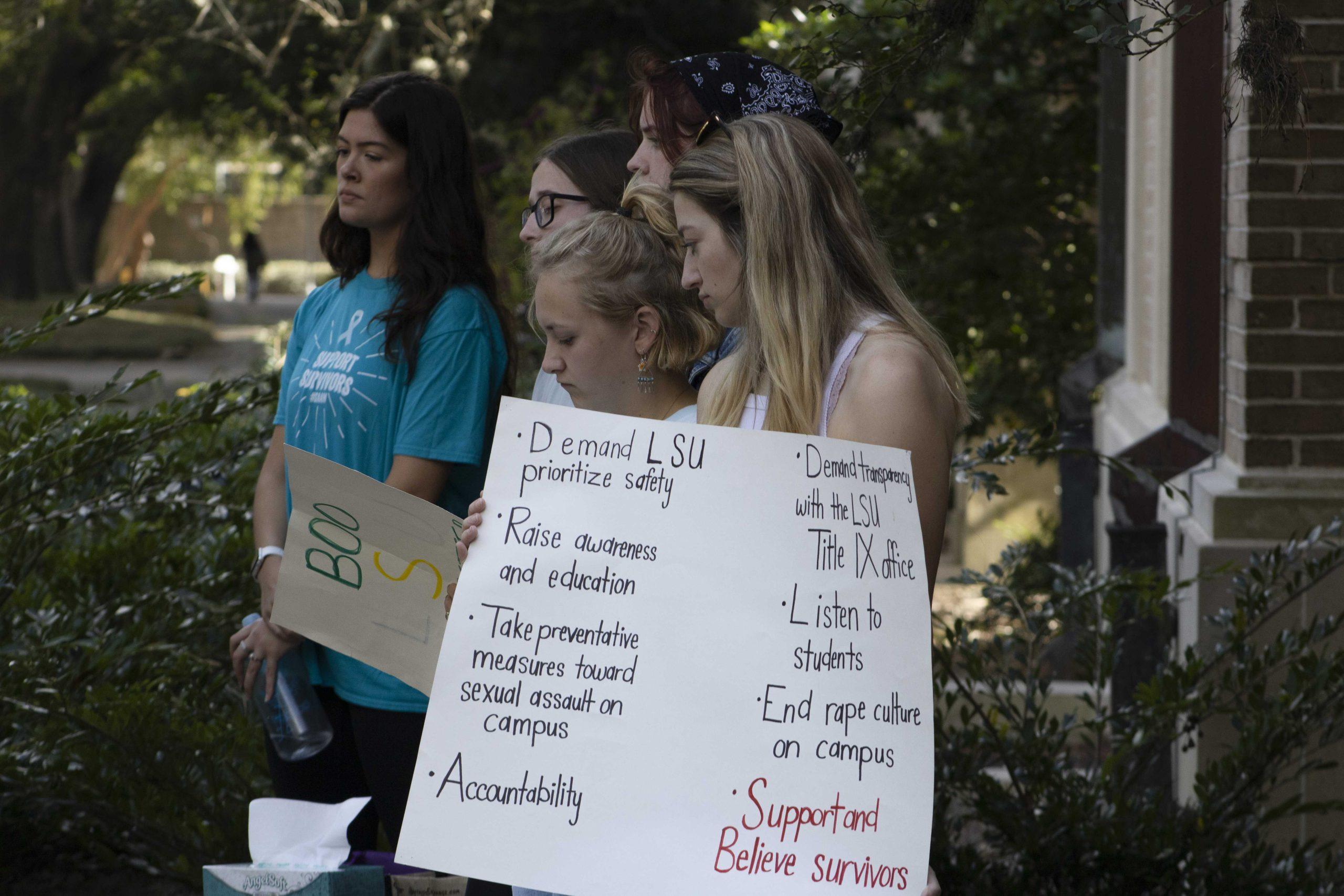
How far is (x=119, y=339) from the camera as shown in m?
23.1

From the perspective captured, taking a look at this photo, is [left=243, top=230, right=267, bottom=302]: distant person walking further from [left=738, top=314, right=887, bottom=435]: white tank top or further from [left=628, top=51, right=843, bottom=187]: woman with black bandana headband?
[left=738, top=314, right=887, bottom=435]: white tank top

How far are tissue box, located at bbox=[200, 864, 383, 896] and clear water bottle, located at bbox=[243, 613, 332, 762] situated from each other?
0.40 meters

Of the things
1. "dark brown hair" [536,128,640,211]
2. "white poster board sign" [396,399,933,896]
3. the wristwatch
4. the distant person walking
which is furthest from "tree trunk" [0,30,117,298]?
"white poster board sign" [396,399,933,896]

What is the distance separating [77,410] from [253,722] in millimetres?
864

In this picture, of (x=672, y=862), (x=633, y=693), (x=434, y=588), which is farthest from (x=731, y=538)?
(x=434, y=588)

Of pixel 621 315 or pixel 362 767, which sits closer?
pixel 621 315

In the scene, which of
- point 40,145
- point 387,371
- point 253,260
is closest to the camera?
point 387,371

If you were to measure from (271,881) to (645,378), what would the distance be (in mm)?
987

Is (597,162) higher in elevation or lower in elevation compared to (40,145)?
lower

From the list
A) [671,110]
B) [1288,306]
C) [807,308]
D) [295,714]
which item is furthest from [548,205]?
[1288,306]

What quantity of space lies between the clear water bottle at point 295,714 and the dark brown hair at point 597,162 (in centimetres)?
103

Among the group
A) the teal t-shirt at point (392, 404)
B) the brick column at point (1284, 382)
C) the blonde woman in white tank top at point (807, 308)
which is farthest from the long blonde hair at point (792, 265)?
the brick column at point (1284, 382)

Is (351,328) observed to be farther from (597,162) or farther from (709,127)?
(709,127)

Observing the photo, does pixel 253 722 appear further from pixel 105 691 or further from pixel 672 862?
pixel 672 862
